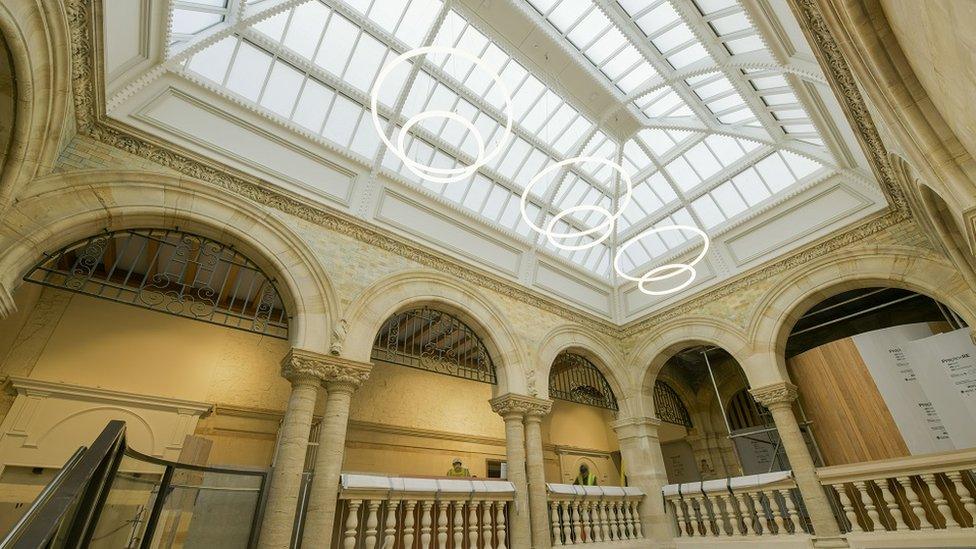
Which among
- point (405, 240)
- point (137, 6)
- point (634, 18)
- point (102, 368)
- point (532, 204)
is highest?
point (634, 18)

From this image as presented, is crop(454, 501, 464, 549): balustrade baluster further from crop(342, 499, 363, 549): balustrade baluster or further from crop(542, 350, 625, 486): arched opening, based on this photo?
crop(542, 350, 625, 486): arched opening

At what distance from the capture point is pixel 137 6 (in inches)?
203

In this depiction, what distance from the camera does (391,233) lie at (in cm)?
841

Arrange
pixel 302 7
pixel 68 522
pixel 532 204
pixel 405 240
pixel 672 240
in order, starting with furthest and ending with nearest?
1. pixel 672 240
2. pixel 532 204
3. pixel 405 240
4. pixel 302 7
5. pixel 68 522

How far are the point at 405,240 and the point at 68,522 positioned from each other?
666cm

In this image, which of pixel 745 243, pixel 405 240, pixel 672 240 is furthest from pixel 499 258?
pixel 745 243

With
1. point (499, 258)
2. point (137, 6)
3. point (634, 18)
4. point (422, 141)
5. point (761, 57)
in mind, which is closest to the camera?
point (137, 6)

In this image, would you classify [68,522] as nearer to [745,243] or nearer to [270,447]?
[270,447]

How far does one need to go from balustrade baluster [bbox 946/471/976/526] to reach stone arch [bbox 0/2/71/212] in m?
12.0

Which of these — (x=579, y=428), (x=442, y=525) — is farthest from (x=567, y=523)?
(x=579, y=428)

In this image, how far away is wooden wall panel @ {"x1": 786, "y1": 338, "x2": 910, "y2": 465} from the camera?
25.1ft

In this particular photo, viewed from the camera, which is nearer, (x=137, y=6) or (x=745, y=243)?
(x=137, y=6)

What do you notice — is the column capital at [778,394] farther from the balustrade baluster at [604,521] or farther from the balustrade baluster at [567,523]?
the balustrade baluster at [567,523]

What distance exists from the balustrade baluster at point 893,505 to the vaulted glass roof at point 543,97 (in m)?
5.87
